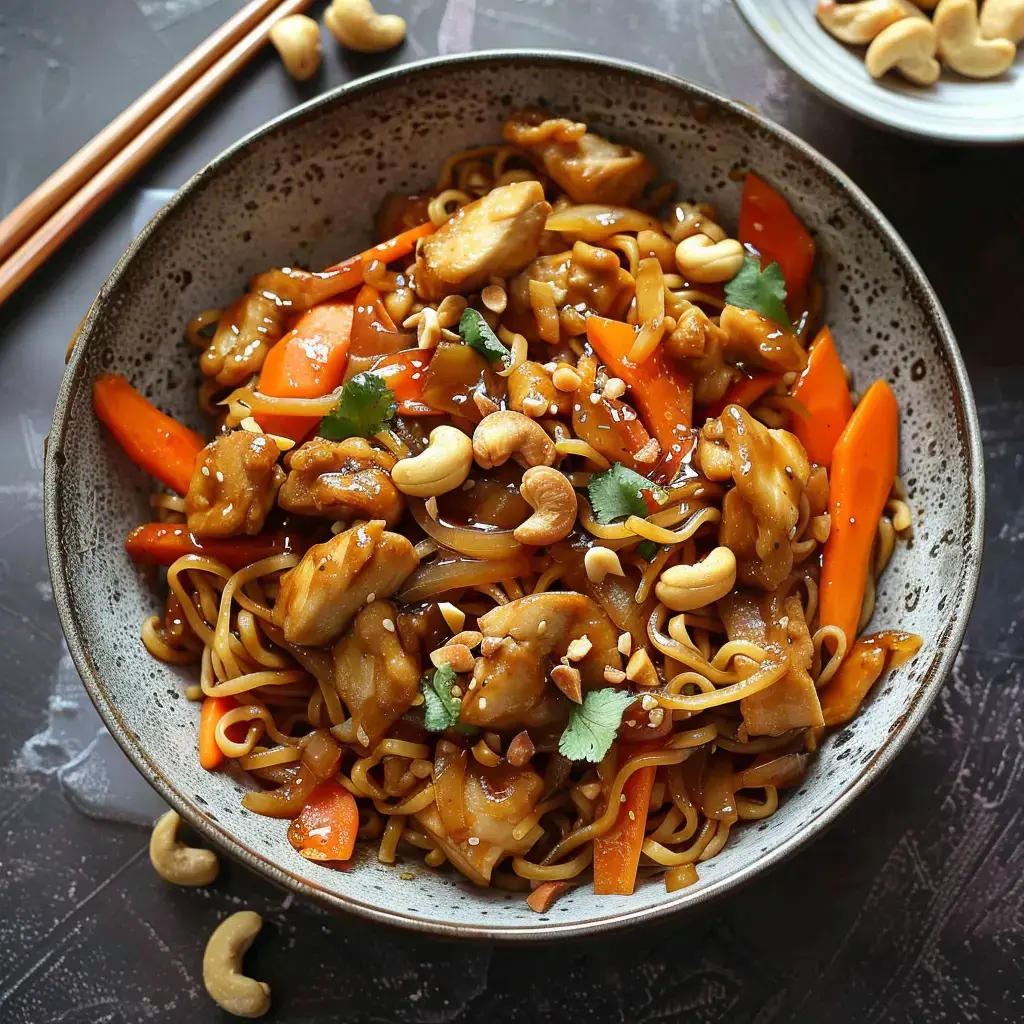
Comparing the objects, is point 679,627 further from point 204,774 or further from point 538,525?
point 204,774

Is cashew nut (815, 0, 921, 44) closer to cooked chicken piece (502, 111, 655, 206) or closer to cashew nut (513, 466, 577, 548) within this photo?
cooked chicken piece (502, 111, 655, 206)

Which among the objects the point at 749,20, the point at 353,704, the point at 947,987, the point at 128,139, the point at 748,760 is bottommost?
the point at 947,987

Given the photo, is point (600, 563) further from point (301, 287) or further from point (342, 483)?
point (301, 287)

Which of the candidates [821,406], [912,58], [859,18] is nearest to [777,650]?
[821,406]

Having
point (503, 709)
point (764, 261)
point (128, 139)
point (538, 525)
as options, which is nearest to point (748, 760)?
point (503, 709)

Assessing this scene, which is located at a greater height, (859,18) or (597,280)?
(859,18)

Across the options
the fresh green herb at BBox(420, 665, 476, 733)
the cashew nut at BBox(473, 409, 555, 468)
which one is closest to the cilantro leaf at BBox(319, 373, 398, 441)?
the cashew nut at BBox(473, 409, 555, 468)

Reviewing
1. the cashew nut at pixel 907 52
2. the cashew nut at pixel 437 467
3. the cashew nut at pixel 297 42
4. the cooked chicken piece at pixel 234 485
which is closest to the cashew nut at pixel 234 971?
the cooked chicken piece at pixel 234 485

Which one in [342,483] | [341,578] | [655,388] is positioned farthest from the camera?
[655,388]
